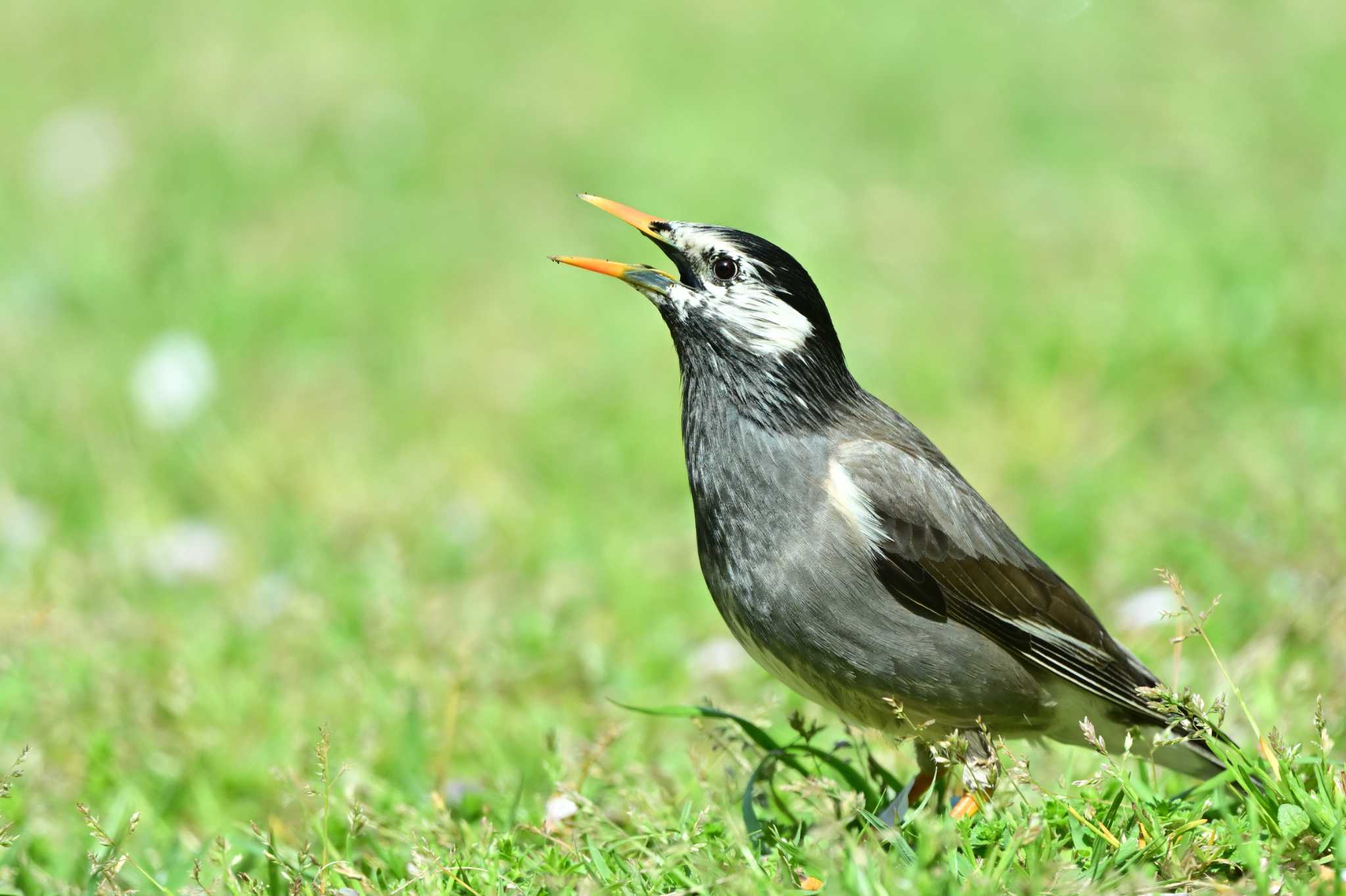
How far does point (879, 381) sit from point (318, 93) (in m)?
5.49

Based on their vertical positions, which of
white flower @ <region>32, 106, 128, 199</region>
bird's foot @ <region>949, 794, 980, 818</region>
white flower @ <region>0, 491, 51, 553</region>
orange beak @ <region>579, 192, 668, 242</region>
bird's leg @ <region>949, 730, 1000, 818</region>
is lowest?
white flower @ <region>0, 491, 51, 553</region>

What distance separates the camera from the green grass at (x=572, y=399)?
3926mm

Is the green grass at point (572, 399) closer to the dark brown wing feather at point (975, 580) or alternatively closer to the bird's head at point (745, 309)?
the dark brown wing feather at point (975, 580)

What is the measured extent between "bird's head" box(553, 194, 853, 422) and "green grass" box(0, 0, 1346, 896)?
102cm

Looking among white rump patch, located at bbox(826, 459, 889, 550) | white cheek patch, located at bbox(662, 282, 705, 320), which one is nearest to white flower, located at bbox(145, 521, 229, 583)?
white cheek patch, located at bbox(662, 282, 705, 320)

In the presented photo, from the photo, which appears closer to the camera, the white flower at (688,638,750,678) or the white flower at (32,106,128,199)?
the white flower at (688,638,750,678)

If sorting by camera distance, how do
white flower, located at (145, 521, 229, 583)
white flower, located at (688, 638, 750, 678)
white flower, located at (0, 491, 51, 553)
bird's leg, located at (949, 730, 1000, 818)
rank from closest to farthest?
1. bird's leg, located at (949, 730, 1000, 818)
2. white flower, located at (688, 638, 750, 678)
3. white flower, located at (145, 521, 229, 583)
4. white flower, located at (0, 491, 51, 553)

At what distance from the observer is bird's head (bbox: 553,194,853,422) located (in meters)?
4.09

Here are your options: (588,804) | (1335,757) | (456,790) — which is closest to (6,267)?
(456,790)

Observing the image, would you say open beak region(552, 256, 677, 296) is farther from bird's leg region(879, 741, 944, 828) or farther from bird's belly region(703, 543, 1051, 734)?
bird's leg region(879, 741, 944, 828)

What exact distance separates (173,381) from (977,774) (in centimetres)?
→ 575

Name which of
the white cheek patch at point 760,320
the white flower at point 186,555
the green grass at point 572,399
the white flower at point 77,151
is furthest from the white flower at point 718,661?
the white flower at point 77,151

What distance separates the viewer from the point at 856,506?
3.88 meters

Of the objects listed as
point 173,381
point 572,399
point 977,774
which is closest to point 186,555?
point 173,381
